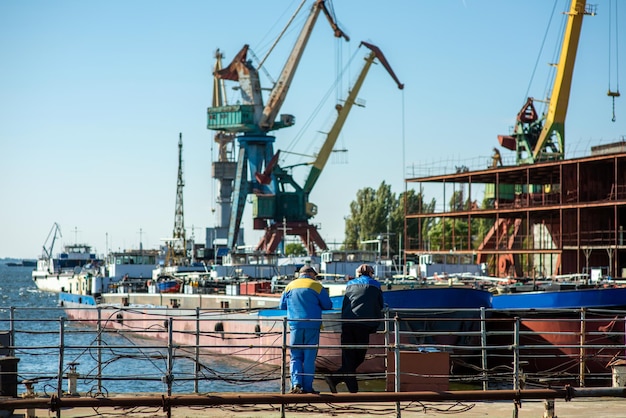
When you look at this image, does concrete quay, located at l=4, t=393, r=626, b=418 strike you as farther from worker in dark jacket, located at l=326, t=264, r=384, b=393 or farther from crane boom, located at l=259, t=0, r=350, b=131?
crane boom, located at l=259, t=0, r=350, b=131

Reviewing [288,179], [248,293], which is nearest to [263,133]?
[288,179]

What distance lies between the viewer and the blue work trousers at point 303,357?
1543 centimetres

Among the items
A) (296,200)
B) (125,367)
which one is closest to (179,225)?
(296,200)

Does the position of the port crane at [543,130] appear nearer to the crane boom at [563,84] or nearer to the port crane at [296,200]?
the crane boom at [563,84]

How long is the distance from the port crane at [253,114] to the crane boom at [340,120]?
4.49 meters

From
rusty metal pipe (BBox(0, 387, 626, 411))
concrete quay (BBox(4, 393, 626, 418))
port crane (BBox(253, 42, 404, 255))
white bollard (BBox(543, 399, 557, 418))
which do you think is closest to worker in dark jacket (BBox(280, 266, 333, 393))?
concrete quay (BBox(4, 393, 626, 418))

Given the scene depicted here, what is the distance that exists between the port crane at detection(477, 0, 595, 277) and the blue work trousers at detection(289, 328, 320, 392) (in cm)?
4964

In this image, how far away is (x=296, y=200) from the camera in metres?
99.4

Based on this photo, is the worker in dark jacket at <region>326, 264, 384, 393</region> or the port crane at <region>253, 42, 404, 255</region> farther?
the port crane at <region>253, 42, 404, 255</region>

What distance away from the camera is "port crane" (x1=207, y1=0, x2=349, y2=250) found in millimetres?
96500

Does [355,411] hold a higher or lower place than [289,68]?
lower

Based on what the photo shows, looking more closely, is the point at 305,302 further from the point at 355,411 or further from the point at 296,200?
the point at 296,200

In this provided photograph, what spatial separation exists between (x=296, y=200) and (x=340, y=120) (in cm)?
937

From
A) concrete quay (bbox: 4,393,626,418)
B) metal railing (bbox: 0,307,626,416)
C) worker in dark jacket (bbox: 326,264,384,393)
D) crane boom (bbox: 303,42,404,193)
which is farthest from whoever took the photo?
crane boom (bbox: 303,42,404,193)
